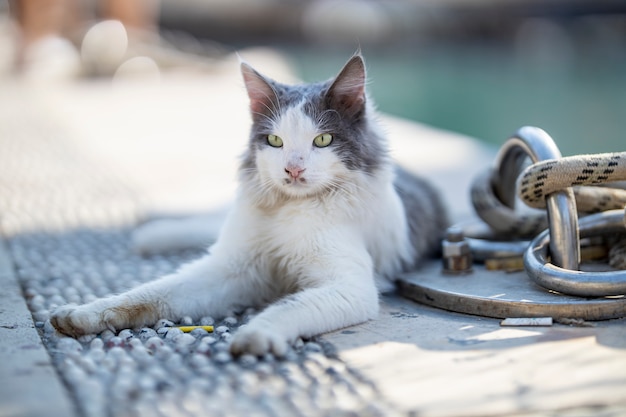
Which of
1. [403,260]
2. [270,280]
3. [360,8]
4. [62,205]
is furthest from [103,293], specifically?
[360,8]

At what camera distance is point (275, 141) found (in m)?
2.67

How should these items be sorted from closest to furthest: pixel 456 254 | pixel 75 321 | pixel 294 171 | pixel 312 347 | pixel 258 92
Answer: pixel 312 347 → pixel 75 321 → pixel 294 171 → pixel 258 92 → pixel 456 254

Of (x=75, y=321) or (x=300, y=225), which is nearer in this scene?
(x=75, y=321)

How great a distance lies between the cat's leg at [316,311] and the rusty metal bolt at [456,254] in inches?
16.7

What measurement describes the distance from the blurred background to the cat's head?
3332 millimetres

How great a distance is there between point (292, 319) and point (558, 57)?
14991mm

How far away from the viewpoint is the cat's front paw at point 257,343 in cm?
216

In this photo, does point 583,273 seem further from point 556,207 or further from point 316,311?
point 316,311

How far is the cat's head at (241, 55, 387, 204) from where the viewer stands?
2.60 m

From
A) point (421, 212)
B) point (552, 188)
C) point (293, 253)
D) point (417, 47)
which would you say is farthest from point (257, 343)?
point (417, 47)

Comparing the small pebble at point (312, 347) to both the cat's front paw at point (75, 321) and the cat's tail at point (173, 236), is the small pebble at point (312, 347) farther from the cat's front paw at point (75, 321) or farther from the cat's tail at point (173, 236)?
the cat's tail at point (173, 236)

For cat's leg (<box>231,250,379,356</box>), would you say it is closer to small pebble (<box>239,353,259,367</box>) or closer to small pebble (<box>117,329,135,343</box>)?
small pebble (<box>239,353,259,367</box>)

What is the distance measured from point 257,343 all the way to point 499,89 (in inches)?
422

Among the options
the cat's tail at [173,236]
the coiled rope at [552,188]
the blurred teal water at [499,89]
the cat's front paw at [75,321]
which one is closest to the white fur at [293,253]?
the cat's front paw at [75,321]
